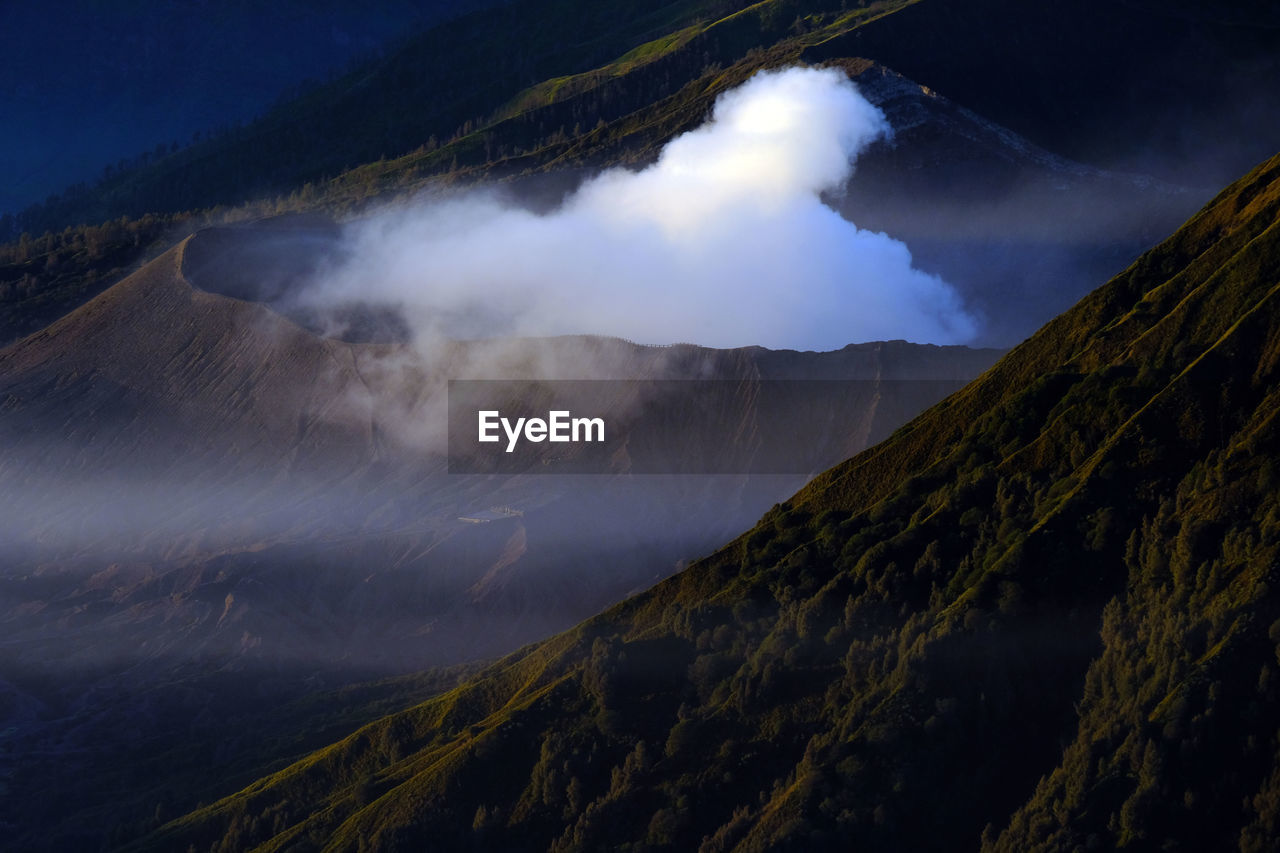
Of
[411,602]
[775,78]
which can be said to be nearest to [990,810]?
[411,602]

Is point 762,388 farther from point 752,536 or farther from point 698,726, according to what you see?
point 698,726

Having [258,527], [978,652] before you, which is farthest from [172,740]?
[978,652]

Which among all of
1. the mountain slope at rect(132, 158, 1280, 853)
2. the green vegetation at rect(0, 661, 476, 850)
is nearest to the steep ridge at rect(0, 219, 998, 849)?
the green vegetation at rect(0, 661, 476, 850)

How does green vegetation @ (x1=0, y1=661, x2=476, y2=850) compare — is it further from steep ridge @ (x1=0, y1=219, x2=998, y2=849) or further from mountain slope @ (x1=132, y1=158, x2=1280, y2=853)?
mountain slope @ (x1=132, y1=158, x2=1280, y2=853)

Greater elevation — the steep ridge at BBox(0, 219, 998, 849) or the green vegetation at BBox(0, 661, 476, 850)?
the steep ridge at BBox(0, 219, 998, 849)

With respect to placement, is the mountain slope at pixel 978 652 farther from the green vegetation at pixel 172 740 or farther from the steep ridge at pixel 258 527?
the steep ridge at pixel 258 527

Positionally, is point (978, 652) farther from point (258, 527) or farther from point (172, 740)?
point (258, 527)

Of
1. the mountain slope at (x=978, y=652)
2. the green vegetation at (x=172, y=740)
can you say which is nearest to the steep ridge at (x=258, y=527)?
the green vegetation at (x=172, y=740)

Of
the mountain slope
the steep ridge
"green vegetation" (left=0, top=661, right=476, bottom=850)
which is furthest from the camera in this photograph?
the steep ridge

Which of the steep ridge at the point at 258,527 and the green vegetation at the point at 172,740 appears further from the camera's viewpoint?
the steep ridge at the point at 258,527
